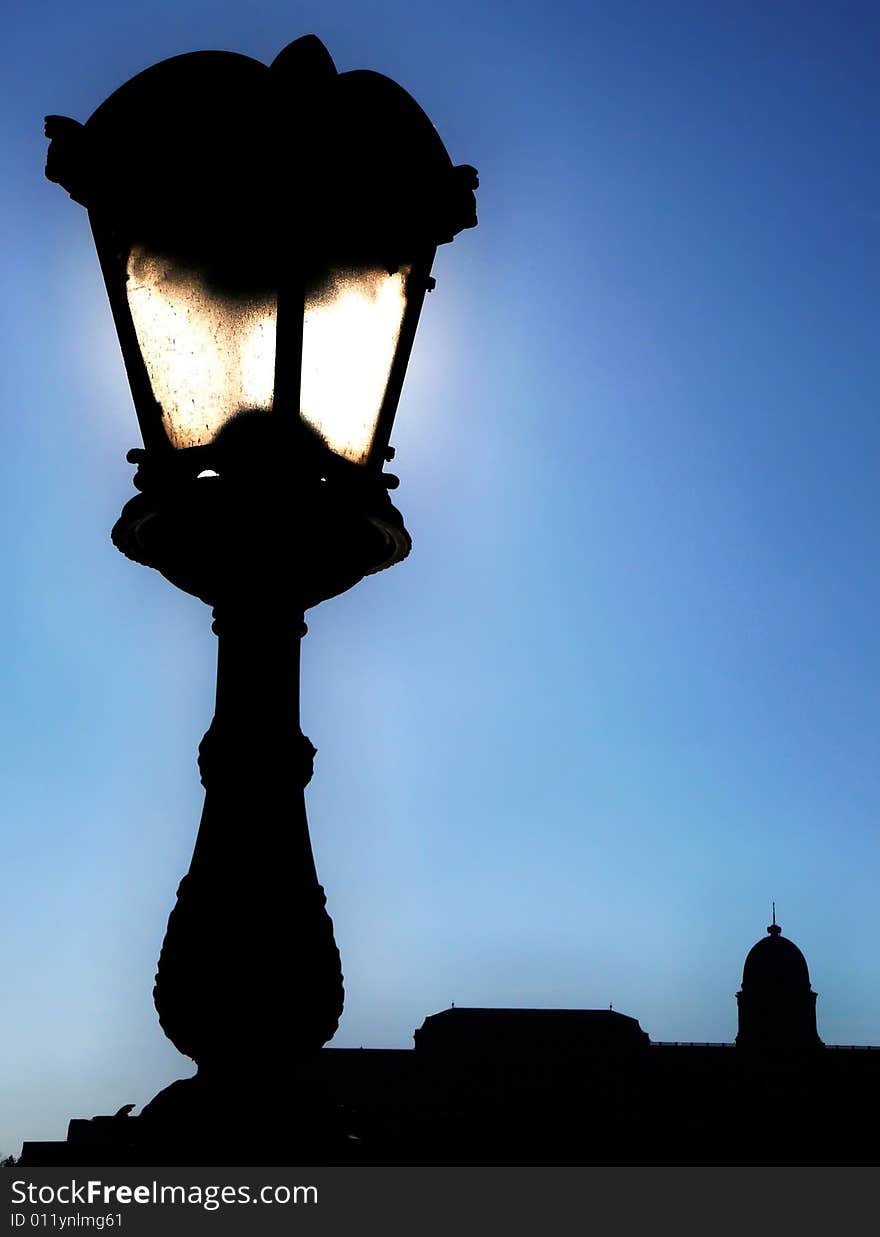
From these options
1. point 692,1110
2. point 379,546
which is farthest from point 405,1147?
point 692,1110

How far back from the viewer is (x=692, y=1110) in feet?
201

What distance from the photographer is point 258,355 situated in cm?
281

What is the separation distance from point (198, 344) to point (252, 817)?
895 millimetres

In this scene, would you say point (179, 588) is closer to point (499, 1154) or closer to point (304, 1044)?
point (304, 1044)

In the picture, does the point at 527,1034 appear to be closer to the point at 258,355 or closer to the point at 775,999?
the point at 775,999

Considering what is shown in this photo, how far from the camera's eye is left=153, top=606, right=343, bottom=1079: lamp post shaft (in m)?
2.59

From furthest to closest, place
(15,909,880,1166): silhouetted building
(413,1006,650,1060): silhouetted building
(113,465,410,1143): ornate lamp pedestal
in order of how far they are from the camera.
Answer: (413,1006,650,1060): silhouetted building < (15,909,880,1166): silhouetted building < (113,465,410,1143): ornate lamp pedestal

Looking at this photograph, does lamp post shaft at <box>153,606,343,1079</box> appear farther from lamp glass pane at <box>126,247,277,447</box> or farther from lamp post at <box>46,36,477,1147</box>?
lamp glass pane at <box>126,247,277,447</box>

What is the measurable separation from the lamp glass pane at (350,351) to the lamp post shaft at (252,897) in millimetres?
371

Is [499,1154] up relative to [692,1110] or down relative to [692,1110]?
down

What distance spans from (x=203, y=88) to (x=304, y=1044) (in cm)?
181

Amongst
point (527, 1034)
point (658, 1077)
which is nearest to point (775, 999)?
point (527, 1034)

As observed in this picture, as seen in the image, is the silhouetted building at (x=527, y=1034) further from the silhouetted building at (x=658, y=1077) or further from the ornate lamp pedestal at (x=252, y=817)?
the ornate lamp pedestal at (x=252, y=817)

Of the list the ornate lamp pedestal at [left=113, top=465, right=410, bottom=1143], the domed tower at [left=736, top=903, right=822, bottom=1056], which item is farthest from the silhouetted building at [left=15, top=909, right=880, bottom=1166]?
the ornate lamp pedestal at [left=113, top=465, right=410, bottom=1143]
